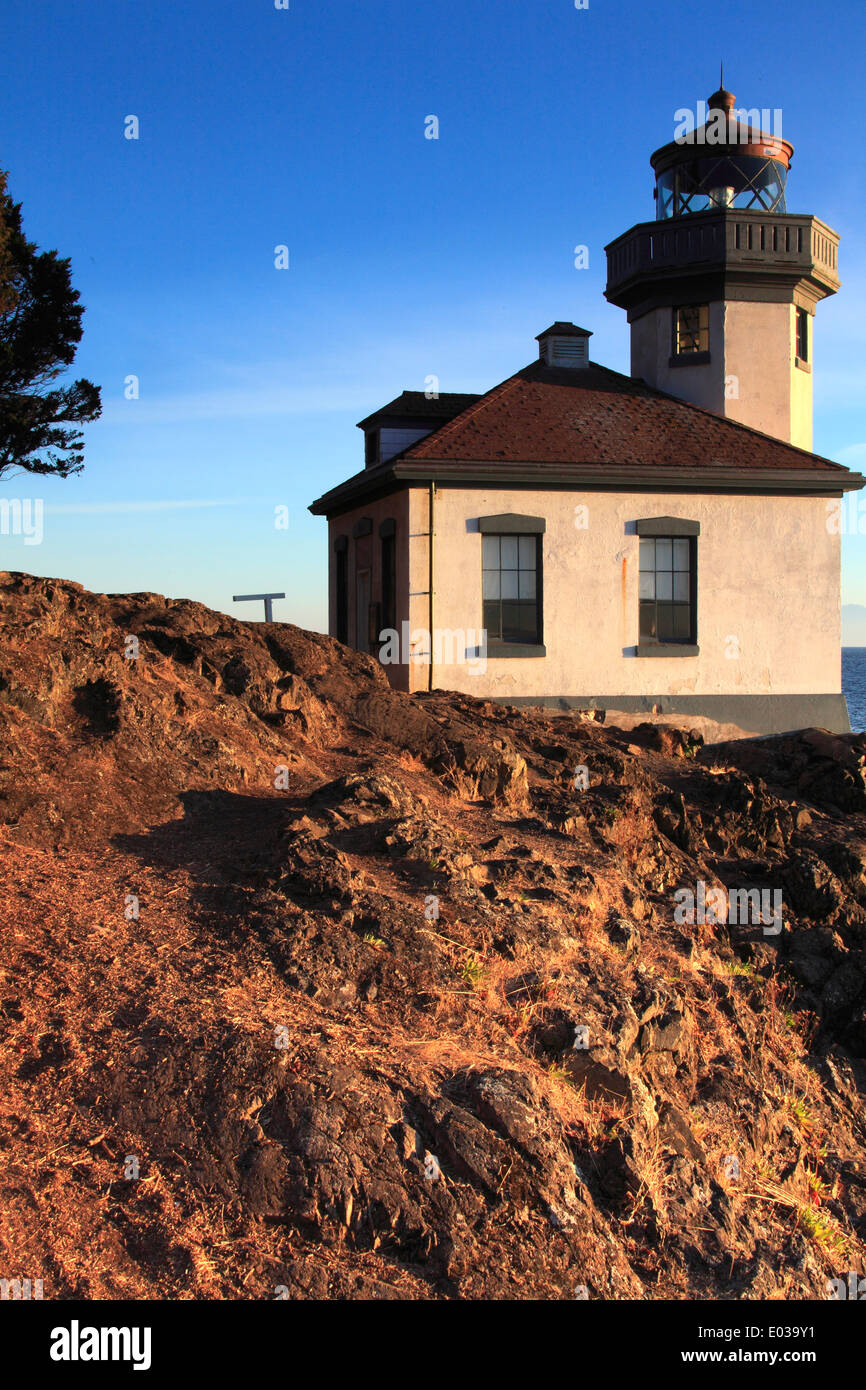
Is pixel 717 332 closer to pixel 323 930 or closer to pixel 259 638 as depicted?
pixel 259 638

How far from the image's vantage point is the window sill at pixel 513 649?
55.5 feet

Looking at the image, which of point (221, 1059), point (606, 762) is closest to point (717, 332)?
point (606, 762)

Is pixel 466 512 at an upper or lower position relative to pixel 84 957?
upper

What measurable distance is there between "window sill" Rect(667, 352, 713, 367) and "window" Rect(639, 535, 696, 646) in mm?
3994

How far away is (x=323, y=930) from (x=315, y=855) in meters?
0.75

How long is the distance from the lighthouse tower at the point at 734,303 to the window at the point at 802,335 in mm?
18

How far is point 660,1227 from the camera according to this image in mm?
5203

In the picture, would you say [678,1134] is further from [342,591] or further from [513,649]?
[342,591]

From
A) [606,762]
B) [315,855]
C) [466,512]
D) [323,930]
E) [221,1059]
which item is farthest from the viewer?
[466,512]

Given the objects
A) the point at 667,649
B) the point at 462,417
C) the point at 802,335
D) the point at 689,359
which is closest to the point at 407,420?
the point at 462,417

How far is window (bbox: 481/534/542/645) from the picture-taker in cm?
1703

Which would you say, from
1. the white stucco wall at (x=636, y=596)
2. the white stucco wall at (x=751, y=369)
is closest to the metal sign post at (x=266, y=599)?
the white stucco wall at (x=636, y=596)

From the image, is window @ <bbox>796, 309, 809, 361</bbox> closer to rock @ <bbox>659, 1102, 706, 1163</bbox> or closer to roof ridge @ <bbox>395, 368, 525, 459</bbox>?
roof ridge @ <bbox>395, 368, 525, 459</bbox>
